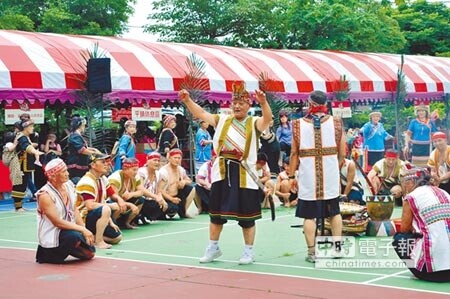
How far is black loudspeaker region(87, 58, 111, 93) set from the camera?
53.4ft

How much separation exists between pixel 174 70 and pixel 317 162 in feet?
36.0

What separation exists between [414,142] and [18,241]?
8.95 m

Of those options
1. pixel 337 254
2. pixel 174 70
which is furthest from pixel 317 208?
pixel 174 70

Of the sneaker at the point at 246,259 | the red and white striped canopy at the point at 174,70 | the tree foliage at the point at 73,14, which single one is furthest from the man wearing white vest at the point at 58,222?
the tree foliage at the point at 73,14

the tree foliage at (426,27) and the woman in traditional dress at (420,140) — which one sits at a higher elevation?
the tree foliage at (426,27)

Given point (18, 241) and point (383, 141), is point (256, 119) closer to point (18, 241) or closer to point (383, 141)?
point (18, 241)

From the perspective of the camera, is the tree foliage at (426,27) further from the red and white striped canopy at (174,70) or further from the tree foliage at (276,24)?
the red and white striped canopy at (174,70)

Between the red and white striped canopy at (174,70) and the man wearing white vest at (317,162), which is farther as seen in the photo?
the red and white striped canopy at (174,70)

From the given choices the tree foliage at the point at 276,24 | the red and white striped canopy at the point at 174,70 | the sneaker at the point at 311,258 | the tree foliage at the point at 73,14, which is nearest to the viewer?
the sneaker at the point at 311,258

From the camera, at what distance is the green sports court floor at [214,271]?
6.98 metres

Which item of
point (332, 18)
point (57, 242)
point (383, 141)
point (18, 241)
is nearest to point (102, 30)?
point (332, 18)

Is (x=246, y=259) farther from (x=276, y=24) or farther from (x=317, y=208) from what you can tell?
(x=276, y=24)

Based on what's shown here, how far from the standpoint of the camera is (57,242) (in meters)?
8.53

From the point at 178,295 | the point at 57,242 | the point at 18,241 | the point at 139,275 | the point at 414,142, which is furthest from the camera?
the point at 414,142
